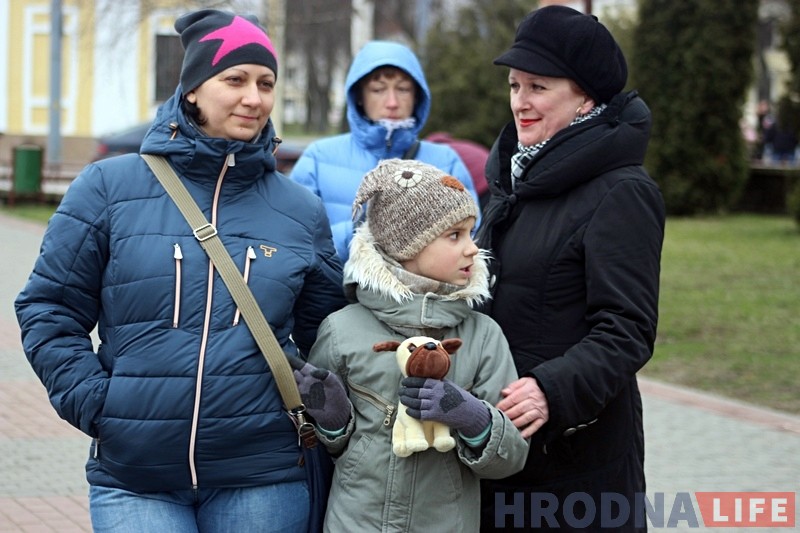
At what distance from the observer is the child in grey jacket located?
2.89 meters

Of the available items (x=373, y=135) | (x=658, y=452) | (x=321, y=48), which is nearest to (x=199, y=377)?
(x=373, y=135)

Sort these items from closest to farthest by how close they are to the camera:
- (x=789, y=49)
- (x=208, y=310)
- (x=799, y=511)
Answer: (x=208, y=310)
(x=799, y=511)
(x=789, y=49)

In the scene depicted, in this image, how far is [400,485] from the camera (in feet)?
9.59

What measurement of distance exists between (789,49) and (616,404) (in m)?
15.5

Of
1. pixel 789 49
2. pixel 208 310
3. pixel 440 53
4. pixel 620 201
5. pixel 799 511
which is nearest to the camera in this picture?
pixel 208 310

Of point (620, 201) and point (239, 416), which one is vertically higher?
point (620, 201)

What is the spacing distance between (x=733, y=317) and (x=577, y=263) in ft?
28.0

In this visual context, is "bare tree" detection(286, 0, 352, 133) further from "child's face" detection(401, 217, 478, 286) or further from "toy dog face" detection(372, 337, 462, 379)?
"toy dog face" detection(372, 337, 462, 379)

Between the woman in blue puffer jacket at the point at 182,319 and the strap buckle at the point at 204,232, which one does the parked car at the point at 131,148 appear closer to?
the woman in blue puffer jacket at the point at 182,319

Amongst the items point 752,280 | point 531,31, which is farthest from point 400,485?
point 752,280

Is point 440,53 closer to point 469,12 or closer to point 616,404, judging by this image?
point 469,12

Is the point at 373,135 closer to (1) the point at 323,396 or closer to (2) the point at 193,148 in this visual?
(2) the point at 193,148

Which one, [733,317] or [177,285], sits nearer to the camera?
[177,285]

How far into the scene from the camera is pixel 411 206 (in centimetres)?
306
